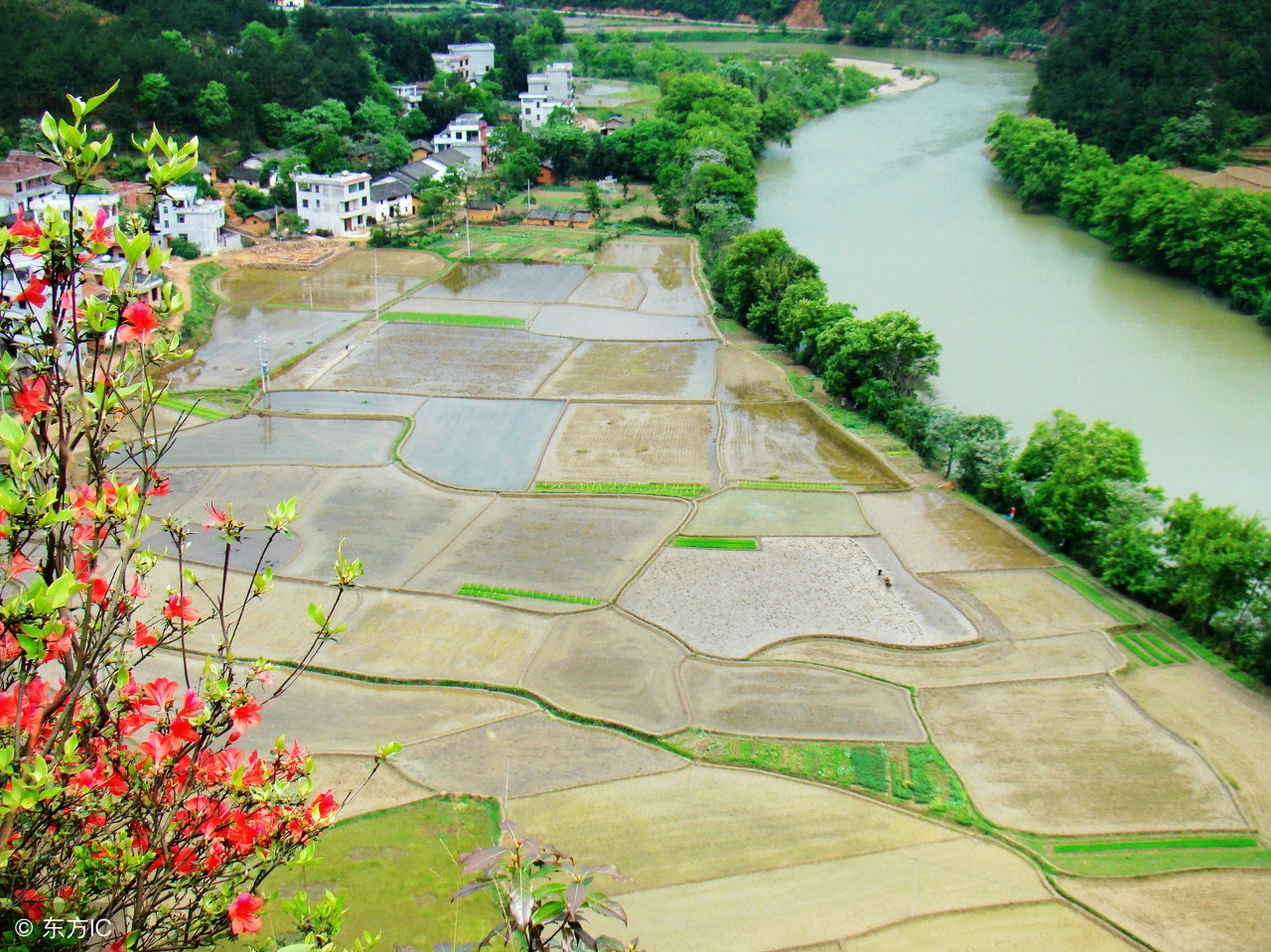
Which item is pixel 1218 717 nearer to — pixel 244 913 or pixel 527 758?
pixel 527 758

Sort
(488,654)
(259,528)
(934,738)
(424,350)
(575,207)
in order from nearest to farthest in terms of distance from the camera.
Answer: (934,738)
(488,654)
(259,528)
(424,350)
(575,207)

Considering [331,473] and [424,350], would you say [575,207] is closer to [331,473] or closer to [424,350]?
[424,350]

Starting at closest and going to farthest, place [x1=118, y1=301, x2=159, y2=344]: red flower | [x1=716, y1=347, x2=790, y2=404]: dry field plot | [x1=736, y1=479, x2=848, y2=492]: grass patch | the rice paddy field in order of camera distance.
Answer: [x1=118, y1=301, x2=159, y2=344]: red flower → the rice paddy field → [x1=736, y1=479, x2=848, y2=492]: grass patch → [x1=716, y1=347, x2=790, y2=404]: dry field plot

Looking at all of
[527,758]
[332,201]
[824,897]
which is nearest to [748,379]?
[527,758]

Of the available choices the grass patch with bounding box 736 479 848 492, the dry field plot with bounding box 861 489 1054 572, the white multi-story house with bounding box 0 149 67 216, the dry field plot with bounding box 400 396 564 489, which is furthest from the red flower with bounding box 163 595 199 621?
the white multi-story house with bounding box 0 149 67 216

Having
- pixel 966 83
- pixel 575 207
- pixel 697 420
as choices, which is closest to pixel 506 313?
pixel 697 420

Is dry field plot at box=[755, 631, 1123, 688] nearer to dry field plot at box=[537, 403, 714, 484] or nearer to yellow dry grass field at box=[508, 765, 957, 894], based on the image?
yellow dry grass field at box=[508, 765, 957, 894]
